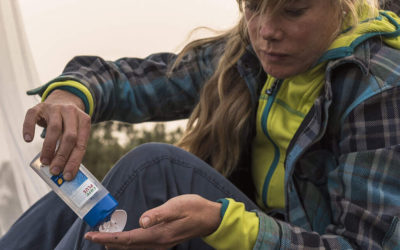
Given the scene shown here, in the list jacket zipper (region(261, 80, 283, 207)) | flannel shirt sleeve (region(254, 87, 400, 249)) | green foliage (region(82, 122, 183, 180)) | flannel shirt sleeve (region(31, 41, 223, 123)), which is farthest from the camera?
green foliage (region(82, 122, 183, 180))

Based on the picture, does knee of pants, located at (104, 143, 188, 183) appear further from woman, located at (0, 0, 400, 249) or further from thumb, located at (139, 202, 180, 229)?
thumb, located at (139, 202, 180, 229)

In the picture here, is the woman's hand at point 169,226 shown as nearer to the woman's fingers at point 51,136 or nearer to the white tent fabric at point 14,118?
the woman's fingers at point 51,136

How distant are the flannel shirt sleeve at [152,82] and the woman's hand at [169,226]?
0.49 m

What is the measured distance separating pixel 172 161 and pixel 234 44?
0.35 metres

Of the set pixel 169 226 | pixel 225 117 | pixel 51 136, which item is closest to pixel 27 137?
pixel 51 136

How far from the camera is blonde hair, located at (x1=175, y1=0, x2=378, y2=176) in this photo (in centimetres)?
139

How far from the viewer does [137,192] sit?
1189 mm

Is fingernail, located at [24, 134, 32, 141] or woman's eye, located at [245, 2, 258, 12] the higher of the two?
woman's eye, located at [245, 2, 258, 12]

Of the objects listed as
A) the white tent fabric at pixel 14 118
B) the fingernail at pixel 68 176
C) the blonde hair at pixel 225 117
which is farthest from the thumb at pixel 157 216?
the white tent fabric at pixel 14 118

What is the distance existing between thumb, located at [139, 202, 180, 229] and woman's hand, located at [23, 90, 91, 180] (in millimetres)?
152

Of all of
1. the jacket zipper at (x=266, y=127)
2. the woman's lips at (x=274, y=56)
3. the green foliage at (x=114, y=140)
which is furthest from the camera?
the green foliage at (x=114, y=140)

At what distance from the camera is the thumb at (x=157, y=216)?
39.4 inches

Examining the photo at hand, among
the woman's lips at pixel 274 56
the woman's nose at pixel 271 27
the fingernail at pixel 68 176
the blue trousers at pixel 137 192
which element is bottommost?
the blue trousers at pixel 137 192

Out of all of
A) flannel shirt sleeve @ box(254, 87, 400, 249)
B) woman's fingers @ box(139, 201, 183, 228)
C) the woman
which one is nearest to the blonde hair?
the woman
